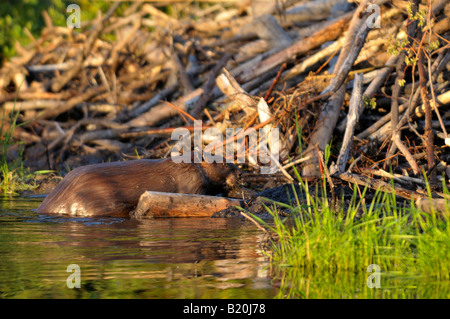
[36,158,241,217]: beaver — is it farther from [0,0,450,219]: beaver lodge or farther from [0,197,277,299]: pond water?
[0,0,450,219]: beaver lodge

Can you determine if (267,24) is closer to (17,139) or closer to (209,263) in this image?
(17,139)

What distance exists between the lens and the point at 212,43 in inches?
433

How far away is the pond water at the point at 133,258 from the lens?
9.91ft

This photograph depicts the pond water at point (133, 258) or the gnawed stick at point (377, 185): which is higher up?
the gnawed stick at point (377, 185)

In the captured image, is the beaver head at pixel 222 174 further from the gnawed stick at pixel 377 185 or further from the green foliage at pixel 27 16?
the green foliage at pixel 27 16

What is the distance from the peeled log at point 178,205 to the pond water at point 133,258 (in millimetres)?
158

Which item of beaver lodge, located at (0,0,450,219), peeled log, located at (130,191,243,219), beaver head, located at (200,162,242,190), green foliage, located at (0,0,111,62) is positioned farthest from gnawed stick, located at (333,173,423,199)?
green foliage, located at (0,0,111,62)

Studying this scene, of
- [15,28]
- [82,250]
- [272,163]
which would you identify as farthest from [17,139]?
[82,250]

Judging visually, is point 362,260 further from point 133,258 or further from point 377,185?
point 377,185

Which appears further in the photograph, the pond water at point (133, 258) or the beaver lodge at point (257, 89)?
the beaver lodge at point (257, 89)

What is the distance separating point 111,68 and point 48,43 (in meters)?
1.93

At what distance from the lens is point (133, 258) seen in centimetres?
380

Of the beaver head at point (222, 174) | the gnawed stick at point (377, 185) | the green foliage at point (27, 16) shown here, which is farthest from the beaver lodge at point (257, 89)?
the green foliage at point (27, 16)

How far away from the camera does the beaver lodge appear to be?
6.48 m
